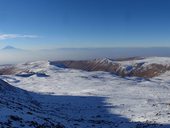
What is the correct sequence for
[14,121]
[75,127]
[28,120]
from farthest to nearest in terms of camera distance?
[75,127]
[28,120]
[14,121]

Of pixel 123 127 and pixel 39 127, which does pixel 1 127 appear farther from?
pixel 123 127

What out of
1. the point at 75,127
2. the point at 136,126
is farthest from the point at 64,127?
the point at 136,126

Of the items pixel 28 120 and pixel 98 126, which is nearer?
pixel 28 120

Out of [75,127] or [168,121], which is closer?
[75,127]

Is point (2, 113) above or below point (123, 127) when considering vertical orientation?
above

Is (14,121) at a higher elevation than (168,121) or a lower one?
higher

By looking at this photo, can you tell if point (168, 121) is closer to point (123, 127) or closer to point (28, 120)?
point (123, 127)

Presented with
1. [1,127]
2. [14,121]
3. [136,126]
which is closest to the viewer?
[1,127]

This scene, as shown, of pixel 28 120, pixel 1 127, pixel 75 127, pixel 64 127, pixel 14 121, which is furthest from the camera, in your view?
pixel 75 127

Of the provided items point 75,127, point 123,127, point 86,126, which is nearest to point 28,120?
point 75,127
